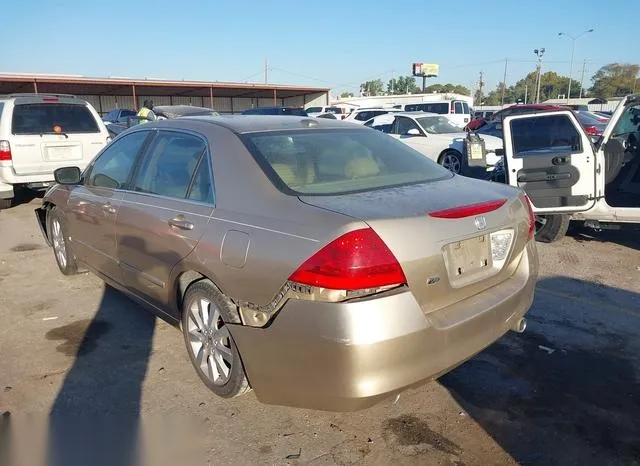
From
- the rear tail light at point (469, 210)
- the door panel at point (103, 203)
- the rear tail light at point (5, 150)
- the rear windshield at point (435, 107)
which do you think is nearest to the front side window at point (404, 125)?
the rear tail light at point (5, 150)

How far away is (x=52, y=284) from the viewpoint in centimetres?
541

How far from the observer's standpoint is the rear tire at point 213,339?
2.95 meters

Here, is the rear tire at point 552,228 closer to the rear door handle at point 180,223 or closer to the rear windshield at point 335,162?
the rear windshield at point 335,162

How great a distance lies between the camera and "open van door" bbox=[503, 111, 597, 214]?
6047 millimetres

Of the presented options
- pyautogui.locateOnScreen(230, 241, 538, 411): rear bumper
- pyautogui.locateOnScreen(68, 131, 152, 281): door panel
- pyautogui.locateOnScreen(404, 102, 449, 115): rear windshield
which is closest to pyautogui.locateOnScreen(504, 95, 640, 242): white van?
pyautogui.locateOnScreen(230, 241, 538, 411): rear bumper

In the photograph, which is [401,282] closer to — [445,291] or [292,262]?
[445,291]

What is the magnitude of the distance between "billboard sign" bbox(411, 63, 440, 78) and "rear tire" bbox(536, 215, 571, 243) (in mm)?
82731

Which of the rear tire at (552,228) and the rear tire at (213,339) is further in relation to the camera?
the rear tire at (552,228)

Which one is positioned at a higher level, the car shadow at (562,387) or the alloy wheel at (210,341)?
the alloy wheel at (210,341)

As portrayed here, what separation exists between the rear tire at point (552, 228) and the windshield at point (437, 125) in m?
6.70

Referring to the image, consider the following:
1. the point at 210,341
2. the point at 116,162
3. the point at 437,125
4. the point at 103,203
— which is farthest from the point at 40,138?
the point at 437,125

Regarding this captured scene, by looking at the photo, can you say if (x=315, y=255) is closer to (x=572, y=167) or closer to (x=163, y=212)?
(x=163, y=212)

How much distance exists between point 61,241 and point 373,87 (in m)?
122

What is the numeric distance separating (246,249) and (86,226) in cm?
246
